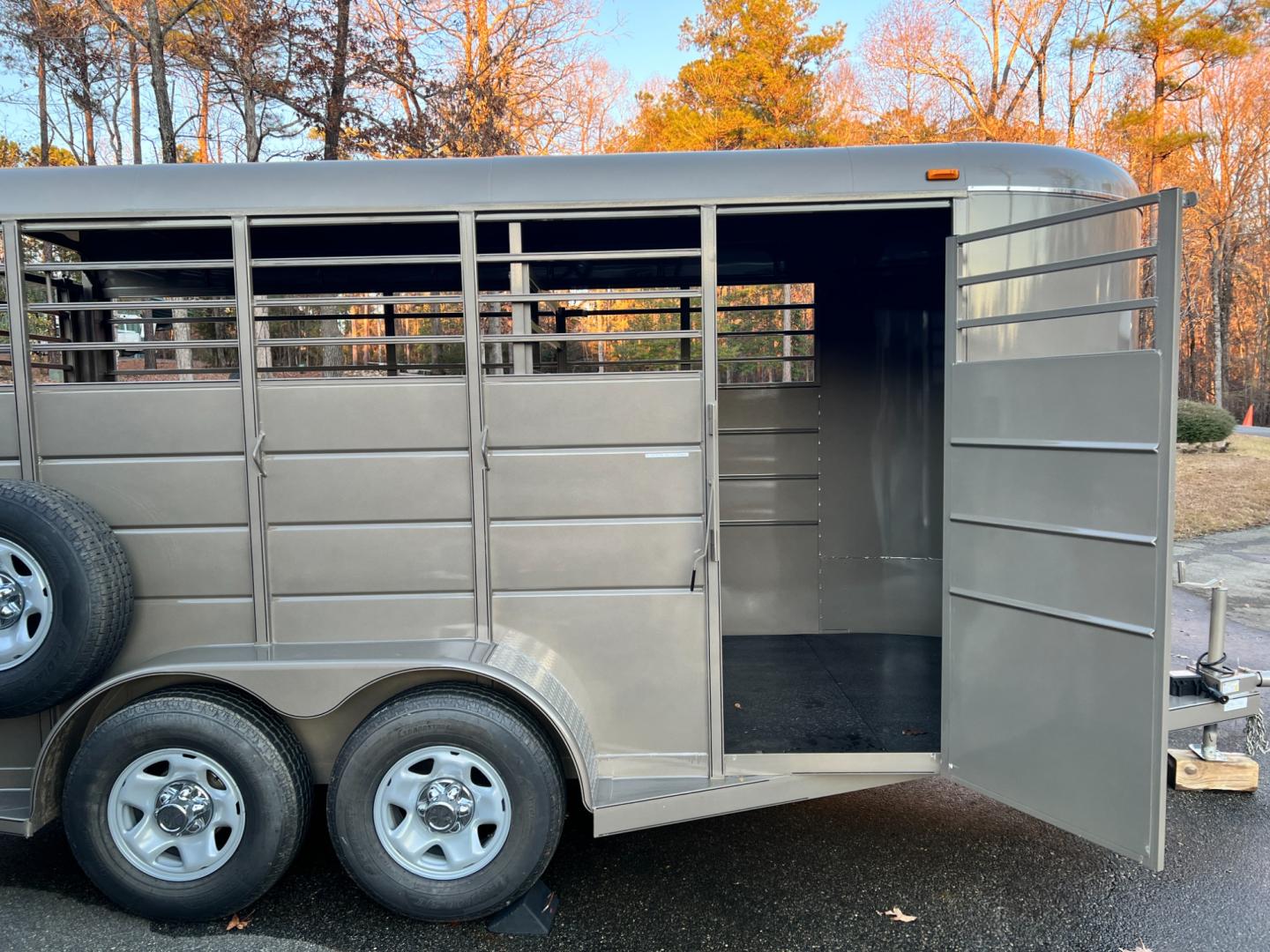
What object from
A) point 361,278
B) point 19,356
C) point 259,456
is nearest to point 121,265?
point 19,356

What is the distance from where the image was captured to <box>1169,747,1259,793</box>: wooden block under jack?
12.5 feet

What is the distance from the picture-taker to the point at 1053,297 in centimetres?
299

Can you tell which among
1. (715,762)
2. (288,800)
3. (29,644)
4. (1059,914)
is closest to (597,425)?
(715,762)

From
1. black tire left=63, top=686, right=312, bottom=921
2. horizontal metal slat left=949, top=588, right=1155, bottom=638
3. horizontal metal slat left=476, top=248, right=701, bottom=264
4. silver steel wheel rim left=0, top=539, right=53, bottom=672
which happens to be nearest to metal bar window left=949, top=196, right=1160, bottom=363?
horizontal metal slat left=949, top=588, right=1155, bottom=638

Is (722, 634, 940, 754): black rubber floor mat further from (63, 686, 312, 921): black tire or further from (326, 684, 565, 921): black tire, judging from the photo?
(63, 686, 312, 921): black tire

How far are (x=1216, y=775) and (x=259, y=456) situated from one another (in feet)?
14.7

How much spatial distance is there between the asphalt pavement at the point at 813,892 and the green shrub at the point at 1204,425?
13.7 m

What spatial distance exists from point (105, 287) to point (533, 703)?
3017mm

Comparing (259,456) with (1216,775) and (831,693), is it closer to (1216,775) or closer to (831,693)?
(831,693)

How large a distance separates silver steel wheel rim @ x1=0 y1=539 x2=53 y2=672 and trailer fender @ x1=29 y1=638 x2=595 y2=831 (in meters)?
0.26

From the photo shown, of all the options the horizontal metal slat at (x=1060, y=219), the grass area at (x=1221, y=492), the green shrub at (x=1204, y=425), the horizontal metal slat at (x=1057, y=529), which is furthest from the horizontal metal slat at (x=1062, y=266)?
the green shrub at (x=1204, y=425)

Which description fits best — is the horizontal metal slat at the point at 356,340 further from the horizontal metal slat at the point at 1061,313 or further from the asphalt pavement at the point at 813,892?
the asphalt pavement at the point at 813,892

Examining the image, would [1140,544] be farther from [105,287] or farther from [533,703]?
[105,287]

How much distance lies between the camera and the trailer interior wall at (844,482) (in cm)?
475
